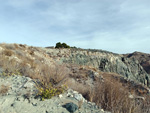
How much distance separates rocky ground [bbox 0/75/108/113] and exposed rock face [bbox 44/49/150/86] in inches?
975

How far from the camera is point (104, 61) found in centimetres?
3603

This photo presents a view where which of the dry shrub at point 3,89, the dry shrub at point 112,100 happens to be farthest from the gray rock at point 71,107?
the dry shrub at point 3,89

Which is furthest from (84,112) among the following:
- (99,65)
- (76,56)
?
(99,65)

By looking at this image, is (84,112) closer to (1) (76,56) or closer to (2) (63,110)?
(2) (63,110)

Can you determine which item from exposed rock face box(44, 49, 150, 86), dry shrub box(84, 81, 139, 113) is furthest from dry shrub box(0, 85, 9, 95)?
exposed rock face box(44, 49, 150, 86)

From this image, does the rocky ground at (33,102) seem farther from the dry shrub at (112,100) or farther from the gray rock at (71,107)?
the dry shrub at (112,100)

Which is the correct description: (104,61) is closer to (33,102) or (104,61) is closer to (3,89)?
(3,89)

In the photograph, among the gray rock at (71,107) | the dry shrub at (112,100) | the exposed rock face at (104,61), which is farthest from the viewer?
the exposed rock face at (104,61)

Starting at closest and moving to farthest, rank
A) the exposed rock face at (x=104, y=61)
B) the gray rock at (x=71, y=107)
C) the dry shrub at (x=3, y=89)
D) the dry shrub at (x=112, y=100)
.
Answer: the gray rock at (x=71, y=107) → the dry shrub at (x=112, y=100) → the dry shrub at (x=3, y=89) → the exposed rock face at (x=104, y=61)

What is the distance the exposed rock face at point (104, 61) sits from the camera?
3209cm

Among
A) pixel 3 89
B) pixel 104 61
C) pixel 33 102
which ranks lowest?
pixel 104 61

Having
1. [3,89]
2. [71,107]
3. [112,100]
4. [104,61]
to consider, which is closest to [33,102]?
[71,107]

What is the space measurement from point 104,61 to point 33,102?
3341 centimetres

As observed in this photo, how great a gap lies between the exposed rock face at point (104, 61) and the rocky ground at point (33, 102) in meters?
24.8
